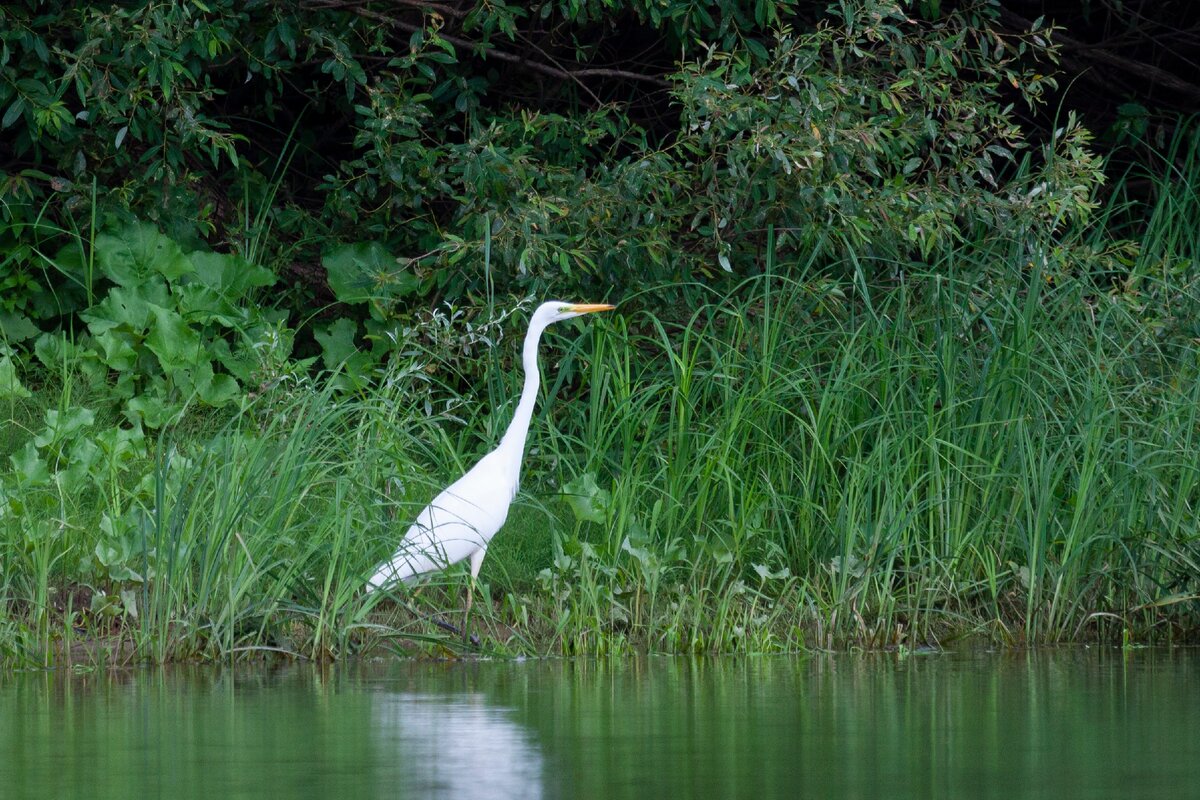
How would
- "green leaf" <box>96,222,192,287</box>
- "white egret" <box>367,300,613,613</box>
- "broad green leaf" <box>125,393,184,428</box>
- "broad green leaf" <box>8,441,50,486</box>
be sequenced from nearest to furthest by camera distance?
"white egret" <box>367,300,613,613</box> < "broad green leaf" <box>8,441,50,486</box> < "broad green leaf" <box>125,393,184,428</box> < "green leaf" <box>96,222,192,287</box>

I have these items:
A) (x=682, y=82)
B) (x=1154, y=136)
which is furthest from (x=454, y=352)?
(x=1154, y=136)

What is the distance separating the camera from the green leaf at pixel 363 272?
10.1 metres

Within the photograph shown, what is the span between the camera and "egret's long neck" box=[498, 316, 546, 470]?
8141 millimetres

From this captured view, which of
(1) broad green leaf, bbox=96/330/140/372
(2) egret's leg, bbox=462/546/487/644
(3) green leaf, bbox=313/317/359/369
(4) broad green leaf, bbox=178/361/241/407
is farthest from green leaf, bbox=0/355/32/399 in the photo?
(2) egret's leg, bbox=462/546/487/644

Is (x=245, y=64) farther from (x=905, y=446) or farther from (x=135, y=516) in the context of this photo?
(x=905, y=446)

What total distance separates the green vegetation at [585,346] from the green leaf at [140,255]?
2 cm

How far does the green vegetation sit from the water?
0.70 metres

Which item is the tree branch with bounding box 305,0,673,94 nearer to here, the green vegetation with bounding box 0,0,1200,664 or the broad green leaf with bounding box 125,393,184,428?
the green vegetation with bounding box 0,0,1200,664

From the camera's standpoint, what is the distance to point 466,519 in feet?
25.7

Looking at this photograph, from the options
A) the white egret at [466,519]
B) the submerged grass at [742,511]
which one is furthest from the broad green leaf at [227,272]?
the white egret at [466,519]

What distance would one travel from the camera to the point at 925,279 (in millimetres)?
9391

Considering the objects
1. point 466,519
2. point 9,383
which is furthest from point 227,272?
point 466,519

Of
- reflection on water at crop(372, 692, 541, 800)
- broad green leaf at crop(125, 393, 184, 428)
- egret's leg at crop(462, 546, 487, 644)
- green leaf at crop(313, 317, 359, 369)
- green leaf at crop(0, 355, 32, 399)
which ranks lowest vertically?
reflection on water at crop(372, 692, 541, 800)

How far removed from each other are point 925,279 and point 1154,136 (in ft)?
11.3
